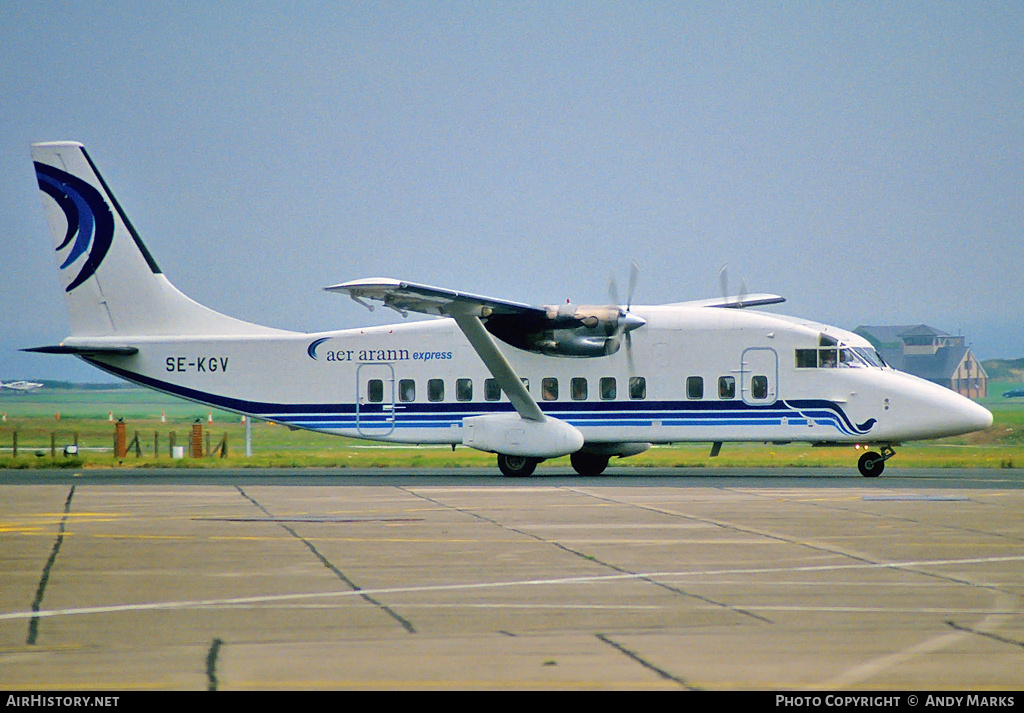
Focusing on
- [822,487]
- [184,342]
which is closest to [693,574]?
[822,487]

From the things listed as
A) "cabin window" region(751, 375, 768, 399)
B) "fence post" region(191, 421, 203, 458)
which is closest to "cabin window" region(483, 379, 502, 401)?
"cabin window" region(751, 375, 768, 399)

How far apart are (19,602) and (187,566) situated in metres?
2.40

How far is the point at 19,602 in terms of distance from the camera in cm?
1009

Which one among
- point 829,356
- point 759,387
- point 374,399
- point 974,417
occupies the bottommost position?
point 974,417

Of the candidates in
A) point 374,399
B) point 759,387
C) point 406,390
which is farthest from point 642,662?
point 374,399

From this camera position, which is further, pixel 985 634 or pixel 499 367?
pixel 499 367

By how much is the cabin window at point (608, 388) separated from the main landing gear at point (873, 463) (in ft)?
19.4

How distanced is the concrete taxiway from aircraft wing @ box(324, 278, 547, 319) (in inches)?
210

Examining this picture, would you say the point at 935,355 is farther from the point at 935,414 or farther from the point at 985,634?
the point at 985,634

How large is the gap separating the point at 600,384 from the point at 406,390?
4.89m

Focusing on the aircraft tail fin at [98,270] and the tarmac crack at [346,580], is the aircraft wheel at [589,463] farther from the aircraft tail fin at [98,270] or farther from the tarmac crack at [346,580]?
the tarmac crack at [346,580]

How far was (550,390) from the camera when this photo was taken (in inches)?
1094
